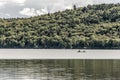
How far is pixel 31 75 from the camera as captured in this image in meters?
91.4

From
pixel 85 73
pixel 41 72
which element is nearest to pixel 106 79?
pixel 85 73

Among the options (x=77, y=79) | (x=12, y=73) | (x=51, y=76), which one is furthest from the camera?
(x=12, y=73)

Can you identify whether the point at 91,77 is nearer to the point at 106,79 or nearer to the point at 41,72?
the point at 106,79

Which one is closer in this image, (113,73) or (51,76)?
(51,76)

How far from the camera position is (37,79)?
84625 mm

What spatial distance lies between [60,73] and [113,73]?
1080 centimetres

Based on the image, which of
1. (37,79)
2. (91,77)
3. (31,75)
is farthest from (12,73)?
(91,77)

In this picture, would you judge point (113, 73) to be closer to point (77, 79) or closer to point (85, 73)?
point (85, 73)

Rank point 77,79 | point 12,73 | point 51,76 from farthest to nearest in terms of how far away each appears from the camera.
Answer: point 12,73, point 51,76, point 77,79

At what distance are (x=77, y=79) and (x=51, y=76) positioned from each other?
7408mm

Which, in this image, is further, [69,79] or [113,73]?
[113,73]

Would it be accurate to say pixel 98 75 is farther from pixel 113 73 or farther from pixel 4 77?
pixel 4 77

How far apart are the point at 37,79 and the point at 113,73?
1826 cm

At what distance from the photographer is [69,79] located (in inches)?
3295
